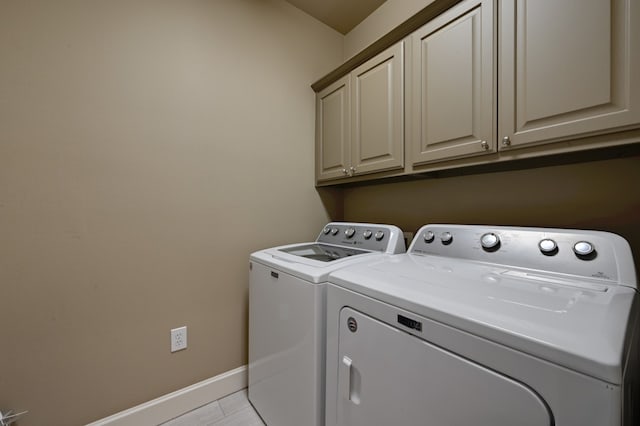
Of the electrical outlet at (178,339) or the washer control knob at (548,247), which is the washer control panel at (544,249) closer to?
the washer control knob at (548,247)

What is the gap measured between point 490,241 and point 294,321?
0.87 m

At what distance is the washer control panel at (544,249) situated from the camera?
79cm

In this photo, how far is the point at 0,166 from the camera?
1017 mm

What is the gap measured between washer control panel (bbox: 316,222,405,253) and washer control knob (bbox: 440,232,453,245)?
22 centimetres

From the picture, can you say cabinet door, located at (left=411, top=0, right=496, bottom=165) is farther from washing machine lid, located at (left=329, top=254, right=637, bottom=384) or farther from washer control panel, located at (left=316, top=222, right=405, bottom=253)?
washing machine lid, located at (left=329, top=254, right=637, bottom=384)

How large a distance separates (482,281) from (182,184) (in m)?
1.46

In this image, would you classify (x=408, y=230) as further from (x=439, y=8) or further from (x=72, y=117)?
(x=72, y=117)

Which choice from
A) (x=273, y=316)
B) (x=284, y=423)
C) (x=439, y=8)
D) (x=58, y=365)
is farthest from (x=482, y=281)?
(x=58, y=365)

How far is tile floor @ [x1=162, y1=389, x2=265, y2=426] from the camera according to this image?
1.34 meters

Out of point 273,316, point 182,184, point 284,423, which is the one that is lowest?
point 284,423

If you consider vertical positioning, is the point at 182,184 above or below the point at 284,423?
above

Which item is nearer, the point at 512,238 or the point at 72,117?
the point at 512,238

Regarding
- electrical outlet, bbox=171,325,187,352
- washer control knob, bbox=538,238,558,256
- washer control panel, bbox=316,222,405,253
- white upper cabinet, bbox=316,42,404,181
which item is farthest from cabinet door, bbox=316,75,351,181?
electrical outlet, bbox=171,325,187,352

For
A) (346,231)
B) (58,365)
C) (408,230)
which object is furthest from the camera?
(408,230)
